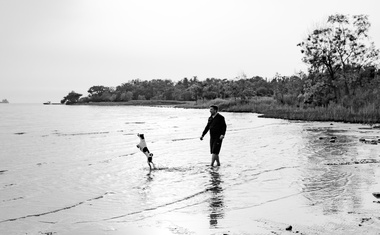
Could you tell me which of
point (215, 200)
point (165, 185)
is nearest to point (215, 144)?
point (165, 185)

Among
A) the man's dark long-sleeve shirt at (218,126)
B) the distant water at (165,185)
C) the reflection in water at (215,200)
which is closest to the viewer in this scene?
the reflection in water at (215,200)

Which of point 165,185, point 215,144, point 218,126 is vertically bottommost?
point 165,185

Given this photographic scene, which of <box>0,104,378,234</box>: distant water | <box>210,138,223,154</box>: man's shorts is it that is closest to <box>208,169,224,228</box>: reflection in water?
<box>0,104,378,234</box>: distant water

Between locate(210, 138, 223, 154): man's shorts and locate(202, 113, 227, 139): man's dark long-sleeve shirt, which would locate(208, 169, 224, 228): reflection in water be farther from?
locate(202, 113, 227, 139): man's dark long-sleeve shirt

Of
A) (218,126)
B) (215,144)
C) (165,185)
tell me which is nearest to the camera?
(165,185)

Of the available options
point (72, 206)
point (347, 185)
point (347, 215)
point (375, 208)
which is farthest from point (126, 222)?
point (347, 185)

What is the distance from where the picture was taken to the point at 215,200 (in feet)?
31.7

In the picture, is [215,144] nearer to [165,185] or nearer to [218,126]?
[218,126]

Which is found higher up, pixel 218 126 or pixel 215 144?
pixel 218 126

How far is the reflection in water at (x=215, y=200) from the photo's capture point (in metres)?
8.08

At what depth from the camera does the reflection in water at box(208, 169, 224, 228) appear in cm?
808

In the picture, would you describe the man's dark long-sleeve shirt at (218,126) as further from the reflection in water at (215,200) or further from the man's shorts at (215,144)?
the reflection in water at (215,200)

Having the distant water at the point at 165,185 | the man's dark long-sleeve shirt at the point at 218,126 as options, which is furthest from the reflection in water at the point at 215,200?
the man's dark long-sleeve shirt at the point at 218,126

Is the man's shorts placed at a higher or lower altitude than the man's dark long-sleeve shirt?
lower
